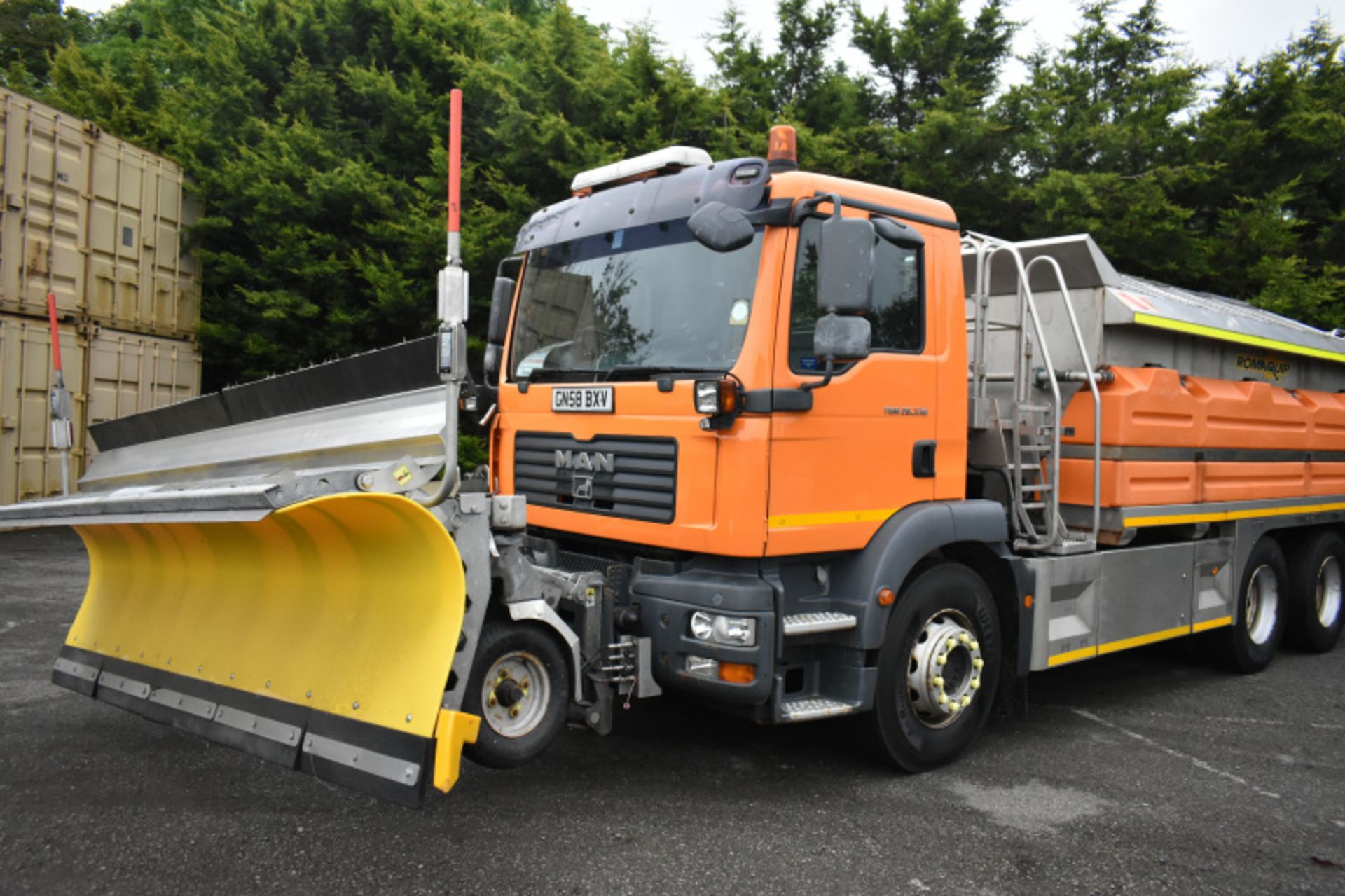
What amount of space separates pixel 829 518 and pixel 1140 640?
272 centimetres

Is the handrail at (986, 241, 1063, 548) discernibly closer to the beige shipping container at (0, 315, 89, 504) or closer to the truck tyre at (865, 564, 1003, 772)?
the truck tyre at (865, 564, 1003, 772)

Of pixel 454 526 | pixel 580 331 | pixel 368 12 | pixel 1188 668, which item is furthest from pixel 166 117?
pixel 1188 668

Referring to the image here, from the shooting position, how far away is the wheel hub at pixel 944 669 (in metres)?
4.45

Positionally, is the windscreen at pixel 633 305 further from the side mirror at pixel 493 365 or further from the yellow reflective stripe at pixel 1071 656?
the yellow reflective stripe at pixel 1071 656

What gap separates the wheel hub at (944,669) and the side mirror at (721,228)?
1.92 m

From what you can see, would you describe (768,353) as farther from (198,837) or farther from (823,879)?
(198,837)

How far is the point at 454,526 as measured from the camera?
142 inches

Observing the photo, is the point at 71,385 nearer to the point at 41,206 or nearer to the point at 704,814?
the point at 41,206

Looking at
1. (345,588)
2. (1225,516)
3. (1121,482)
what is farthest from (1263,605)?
(345,588)

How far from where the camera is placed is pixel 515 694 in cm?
381

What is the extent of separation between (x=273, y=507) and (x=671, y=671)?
5.67ft

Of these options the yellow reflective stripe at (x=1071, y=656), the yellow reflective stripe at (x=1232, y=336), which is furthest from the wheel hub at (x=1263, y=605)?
the yellow reflective stripe at (x=1071, y=656)

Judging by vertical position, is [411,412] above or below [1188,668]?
above

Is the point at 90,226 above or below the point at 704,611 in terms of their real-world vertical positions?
above
